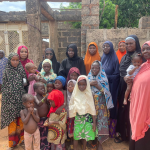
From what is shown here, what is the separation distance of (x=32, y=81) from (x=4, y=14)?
6.35 m

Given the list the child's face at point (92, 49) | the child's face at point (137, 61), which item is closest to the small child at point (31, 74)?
the child's face at point (92, 49)

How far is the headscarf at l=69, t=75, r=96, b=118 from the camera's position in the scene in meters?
2.31

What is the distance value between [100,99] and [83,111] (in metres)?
0.42

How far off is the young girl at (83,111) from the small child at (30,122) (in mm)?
584

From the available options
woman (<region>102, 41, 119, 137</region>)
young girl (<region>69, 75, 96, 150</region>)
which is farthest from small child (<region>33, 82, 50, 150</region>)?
woman (<region>102, 41, 119, 137</region>)

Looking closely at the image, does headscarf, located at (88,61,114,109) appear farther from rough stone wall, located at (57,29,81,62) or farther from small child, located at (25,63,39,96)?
rough stone wall, located at (57,29,81,62)

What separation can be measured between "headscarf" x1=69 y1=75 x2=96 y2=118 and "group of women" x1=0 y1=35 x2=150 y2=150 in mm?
605

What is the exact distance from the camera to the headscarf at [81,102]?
2311mm

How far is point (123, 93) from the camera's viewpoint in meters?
2.60

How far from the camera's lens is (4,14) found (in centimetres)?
728

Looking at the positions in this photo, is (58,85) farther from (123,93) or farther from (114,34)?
(114,34)

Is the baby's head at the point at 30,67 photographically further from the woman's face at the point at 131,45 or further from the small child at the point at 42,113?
the woman's face at the point at 131,45

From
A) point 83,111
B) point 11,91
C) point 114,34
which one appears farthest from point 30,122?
point 114,34

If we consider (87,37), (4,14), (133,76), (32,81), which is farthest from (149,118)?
(4,14)
